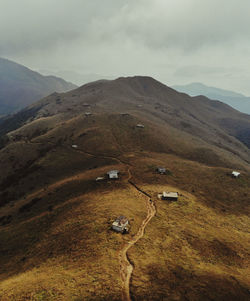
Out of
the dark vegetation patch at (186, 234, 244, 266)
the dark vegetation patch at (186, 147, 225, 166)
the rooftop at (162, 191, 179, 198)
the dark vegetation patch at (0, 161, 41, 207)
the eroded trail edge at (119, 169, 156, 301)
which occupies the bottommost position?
the dark vegetation patch at (0, 161, 41, 207)

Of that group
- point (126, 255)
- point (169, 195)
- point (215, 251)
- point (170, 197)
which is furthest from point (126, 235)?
point (169, 195)

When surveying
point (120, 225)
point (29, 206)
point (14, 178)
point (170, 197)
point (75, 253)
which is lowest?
point (14, 178)

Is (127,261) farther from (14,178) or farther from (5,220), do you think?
(14,178)

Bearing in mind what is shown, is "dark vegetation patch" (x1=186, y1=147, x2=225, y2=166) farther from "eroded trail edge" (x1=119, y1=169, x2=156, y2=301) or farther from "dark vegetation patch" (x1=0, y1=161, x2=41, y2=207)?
"dark vegetation patch" (x1=0, y1=161, x2=41, y2=207)

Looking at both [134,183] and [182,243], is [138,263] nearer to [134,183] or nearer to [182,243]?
[182,243]

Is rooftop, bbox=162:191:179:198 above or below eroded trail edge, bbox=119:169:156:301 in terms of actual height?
below

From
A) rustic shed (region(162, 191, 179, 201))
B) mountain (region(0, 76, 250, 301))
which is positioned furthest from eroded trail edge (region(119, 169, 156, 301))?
rustic shed (region(162, 191, 179, 201))

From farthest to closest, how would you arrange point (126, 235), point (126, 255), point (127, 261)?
point (126, 235), point (126, 255), point (127, 261)

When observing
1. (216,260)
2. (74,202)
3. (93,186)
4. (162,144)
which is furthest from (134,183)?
(162,144)

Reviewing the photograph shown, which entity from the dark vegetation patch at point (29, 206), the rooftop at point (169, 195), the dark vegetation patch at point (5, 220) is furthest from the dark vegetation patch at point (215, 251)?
the dark vegetation patch at point (5, 220)
